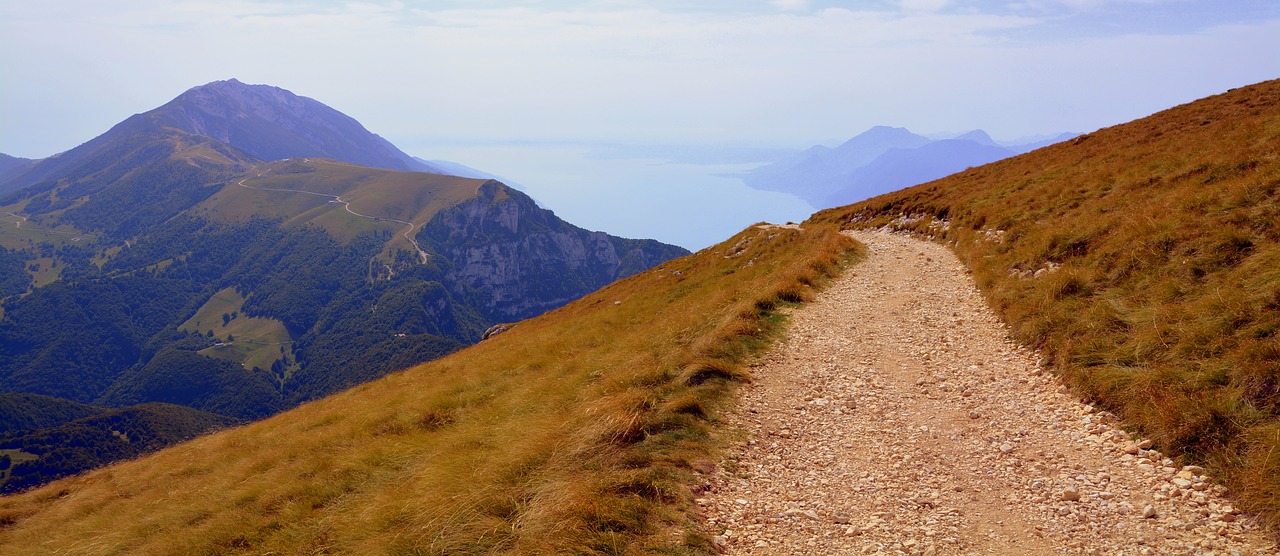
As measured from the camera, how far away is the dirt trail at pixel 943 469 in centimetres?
710

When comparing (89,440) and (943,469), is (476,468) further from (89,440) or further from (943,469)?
(89,440)

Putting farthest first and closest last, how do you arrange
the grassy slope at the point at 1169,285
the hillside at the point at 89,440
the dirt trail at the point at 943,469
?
1. the hillside at the point at 89,440
2. the grassy slope at the point at 1169,285
3. the dirt trail at the point at 943,469

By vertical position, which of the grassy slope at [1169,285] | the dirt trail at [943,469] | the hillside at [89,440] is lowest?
the hillside at [89,440]

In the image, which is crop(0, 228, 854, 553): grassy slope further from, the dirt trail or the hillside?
the hillside

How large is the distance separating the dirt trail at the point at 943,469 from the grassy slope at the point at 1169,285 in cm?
58

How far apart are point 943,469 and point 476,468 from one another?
7.83 m

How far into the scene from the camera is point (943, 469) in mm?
8891

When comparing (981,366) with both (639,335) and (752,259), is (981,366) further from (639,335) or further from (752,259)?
(752,259)

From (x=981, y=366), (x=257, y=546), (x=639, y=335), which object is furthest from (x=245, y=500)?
(x=981, y=366)

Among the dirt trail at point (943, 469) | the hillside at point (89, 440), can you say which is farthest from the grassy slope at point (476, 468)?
the hillside at point (89, 440)

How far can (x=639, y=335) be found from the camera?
19.5 m

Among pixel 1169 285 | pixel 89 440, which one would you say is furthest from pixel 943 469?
pixel 89 440

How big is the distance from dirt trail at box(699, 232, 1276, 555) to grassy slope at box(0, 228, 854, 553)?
114 cm

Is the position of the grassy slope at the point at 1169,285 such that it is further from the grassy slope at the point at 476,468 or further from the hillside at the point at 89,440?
the hillside at the point at 89,440
